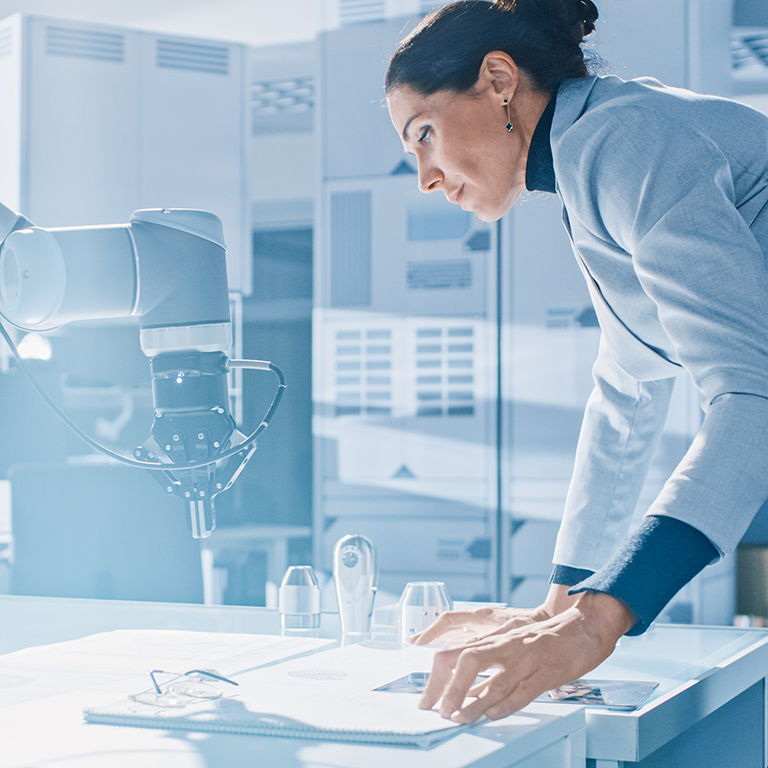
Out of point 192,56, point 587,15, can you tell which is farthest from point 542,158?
point 192,56

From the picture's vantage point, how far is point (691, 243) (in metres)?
0.75

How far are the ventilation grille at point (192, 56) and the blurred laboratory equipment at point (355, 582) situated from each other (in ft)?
8.24

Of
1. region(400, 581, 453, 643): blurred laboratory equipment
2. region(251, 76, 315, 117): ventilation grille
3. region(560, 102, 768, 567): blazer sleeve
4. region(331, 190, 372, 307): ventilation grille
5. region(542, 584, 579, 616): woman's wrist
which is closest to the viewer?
region(560, 102, 768, 567): blazer sleeve

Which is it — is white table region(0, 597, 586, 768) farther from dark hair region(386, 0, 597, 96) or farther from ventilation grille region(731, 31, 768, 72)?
ventilation grille region(731, 31, 768, 72)

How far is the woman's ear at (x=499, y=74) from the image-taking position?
0.94 metres

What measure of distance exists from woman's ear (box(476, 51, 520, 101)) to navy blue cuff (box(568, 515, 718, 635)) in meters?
0.46

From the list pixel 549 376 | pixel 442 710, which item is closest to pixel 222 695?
pixel 442 710

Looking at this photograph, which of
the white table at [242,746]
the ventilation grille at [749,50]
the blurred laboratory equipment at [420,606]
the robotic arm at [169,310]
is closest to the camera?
the white table at [242,746]

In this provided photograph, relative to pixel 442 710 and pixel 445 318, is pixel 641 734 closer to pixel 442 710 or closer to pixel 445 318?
pixel 442 710

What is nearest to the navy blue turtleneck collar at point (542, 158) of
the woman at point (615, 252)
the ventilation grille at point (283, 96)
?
the woman at point (615, 252)

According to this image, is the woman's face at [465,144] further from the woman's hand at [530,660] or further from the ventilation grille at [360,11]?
the ventilation grille at [360,11]

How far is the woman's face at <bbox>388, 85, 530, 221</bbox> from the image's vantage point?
964 millimetres

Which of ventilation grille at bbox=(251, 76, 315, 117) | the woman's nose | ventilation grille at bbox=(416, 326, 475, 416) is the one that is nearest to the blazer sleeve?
the woman's nose

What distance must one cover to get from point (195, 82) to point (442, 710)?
3041 mm
